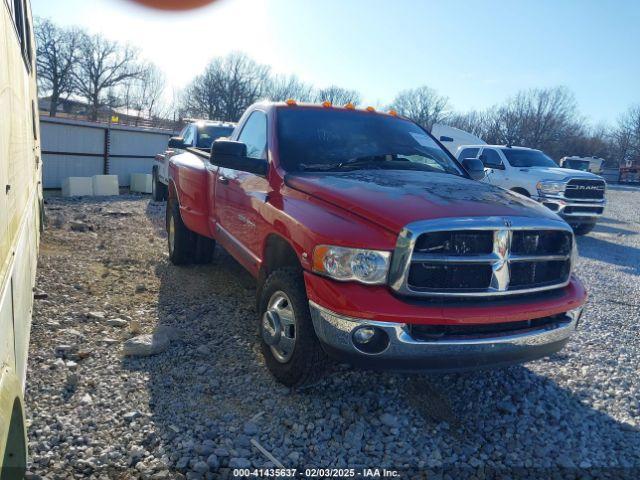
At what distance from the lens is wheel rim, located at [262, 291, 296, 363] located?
3.08m

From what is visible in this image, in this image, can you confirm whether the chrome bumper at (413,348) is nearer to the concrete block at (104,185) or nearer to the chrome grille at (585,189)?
the chrome grille at (585,189)

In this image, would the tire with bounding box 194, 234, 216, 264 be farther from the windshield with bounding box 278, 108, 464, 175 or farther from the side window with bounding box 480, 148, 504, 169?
the side window with bounding box 480, 148, 504, 169

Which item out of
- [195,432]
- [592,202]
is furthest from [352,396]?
[592,202]

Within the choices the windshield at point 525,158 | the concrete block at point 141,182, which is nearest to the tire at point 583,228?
the windshield at point 525,158

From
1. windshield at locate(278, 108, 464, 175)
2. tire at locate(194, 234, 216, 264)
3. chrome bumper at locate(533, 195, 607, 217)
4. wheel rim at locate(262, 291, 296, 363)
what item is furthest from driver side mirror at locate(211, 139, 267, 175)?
chrome bumper at locate(533, 195, 607, 217)

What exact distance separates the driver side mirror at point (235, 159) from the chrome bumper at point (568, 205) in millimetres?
8555

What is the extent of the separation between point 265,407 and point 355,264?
3.69 ft

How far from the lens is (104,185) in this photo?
14.0 m

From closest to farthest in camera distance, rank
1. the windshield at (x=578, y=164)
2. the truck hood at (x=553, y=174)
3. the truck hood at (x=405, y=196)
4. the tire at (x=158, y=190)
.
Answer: the truck hood at (x=405, y=196), the truck hood at (x=553, y=174), the tire at (x=158, y=190), the windshield at (x=578, y=164)

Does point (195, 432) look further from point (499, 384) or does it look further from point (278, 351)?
point (499, 384)

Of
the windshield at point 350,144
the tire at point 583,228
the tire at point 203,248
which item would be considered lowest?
the tire at point 203,248

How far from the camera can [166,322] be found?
438 cm

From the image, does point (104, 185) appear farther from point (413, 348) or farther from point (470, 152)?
point (413, 348)

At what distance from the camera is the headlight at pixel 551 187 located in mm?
10602
